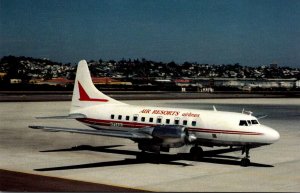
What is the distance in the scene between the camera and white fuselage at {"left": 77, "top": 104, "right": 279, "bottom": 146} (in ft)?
79.9

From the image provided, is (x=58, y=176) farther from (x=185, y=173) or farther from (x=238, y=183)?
(x=238, y=183)

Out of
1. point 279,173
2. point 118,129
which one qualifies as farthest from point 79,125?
point 279,173

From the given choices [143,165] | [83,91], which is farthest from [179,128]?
[83,91]

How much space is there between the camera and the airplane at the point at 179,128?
24266mm

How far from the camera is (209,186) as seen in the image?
19562 millimetres

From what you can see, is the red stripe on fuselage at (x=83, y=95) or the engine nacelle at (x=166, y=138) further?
the red stripe on fuselage at (x=83, y=95)

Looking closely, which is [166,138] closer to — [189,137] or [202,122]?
[189,137]

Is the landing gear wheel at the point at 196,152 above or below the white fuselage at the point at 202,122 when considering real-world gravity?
below

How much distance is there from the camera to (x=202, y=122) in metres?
25.6

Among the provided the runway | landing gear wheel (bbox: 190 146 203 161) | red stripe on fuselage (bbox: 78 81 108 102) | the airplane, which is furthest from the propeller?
red stripe on fuselage (bbox: 78 81 108 102)

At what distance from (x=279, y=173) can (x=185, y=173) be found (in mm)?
4691

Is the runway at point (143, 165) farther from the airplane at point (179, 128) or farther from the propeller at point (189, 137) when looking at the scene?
the propeller at point (189, 137)

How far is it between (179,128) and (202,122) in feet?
6.04

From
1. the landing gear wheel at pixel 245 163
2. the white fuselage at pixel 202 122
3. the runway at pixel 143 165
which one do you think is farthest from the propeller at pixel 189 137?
the landing gear wheel at pixel 245 163
